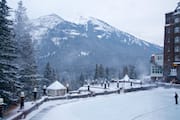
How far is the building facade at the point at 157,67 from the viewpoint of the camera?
6538cm

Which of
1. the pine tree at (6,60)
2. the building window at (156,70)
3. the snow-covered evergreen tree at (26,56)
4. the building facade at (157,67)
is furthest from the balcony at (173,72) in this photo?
the pine tree at (6,60)

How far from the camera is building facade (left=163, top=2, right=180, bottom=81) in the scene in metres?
59.4

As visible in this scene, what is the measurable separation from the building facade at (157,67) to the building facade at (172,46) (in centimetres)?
309

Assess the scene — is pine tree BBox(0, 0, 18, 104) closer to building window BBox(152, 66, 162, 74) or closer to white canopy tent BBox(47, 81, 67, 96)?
white canopy tent BBox(47, 81, 67, 96)

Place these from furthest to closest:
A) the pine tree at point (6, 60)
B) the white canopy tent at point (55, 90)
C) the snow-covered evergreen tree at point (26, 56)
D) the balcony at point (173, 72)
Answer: the balcony at point (173, 72) → the white canopy tent at point (55, 90) → the snow-covered evergreen tree at point (26, 56) → the pine tree at point (6, 60)

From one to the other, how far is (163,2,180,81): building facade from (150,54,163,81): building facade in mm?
3087

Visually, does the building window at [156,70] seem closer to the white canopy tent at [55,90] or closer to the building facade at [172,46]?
the building facade at [172,46]

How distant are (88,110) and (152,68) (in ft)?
156

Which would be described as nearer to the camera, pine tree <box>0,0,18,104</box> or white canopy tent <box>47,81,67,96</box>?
pine tree <box>0,0,18,104</box>

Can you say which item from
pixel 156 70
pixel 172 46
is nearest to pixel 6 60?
pixel 172 46

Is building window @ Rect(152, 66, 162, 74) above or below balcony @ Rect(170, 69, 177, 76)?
above

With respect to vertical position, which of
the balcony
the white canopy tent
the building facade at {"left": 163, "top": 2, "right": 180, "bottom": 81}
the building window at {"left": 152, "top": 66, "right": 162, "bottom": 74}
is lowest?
the white canopy tent

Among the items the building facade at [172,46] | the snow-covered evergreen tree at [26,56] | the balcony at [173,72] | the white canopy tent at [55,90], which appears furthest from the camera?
the building facade at [172,46]

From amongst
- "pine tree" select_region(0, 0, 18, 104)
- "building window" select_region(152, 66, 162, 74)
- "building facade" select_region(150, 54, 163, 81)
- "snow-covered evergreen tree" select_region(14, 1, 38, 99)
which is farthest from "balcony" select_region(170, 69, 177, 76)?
"pine tree" select_region(0, 0, 18, 104)
